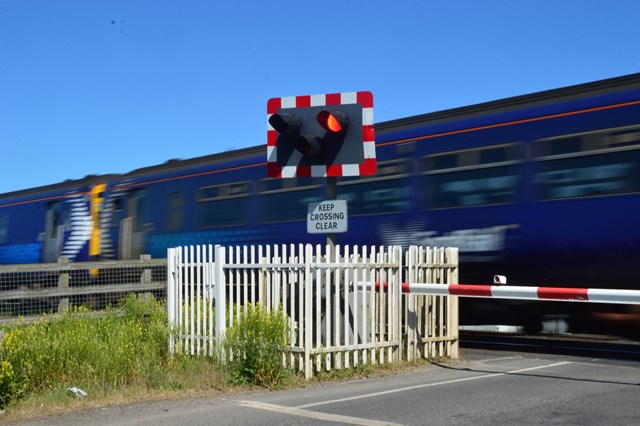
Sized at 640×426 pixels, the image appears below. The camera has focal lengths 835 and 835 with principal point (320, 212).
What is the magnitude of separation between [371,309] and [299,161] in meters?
2.08

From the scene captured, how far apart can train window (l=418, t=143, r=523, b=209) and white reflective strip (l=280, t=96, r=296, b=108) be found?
522cm

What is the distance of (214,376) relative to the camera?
952 cm

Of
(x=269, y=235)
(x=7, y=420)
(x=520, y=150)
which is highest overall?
(x=520, y=150)

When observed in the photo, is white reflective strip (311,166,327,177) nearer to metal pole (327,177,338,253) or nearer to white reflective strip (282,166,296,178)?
metal pole (327,177,338,253)

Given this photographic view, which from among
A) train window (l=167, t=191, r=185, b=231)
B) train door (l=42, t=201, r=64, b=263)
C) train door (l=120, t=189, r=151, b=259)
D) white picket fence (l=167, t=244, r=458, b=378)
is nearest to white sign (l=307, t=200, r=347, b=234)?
white picket fence (l=167, t=244, r=458, b=378)

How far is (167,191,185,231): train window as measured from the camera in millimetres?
21297

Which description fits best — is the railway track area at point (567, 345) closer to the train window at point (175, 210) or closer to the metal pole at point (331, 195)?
the metal pole at point (331, 195)

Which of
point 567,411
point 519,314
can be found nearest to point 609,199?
point 519,314

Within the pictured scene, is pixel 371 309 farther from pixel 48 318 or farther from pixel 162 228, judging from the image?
pixel 162 228

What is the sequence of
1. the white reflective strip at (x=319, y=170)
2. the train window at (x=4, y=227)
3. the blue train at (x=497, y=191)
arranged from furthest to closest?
the train window at (x=4, y=227)
the blue train at (x=497, y=191)
the white reflective strip at (x=319, y=170)

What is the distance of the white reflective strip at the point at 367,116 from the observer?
34.4ft

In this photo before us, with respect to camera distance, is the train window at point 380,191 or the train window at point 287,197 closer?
the train window at point 380,191

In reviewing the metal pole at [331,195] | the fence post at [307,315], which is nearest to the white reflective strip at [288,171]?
the metal pole at [331,195]

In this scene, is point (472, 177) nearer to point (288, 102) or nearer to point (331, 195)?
point (331, 195)
